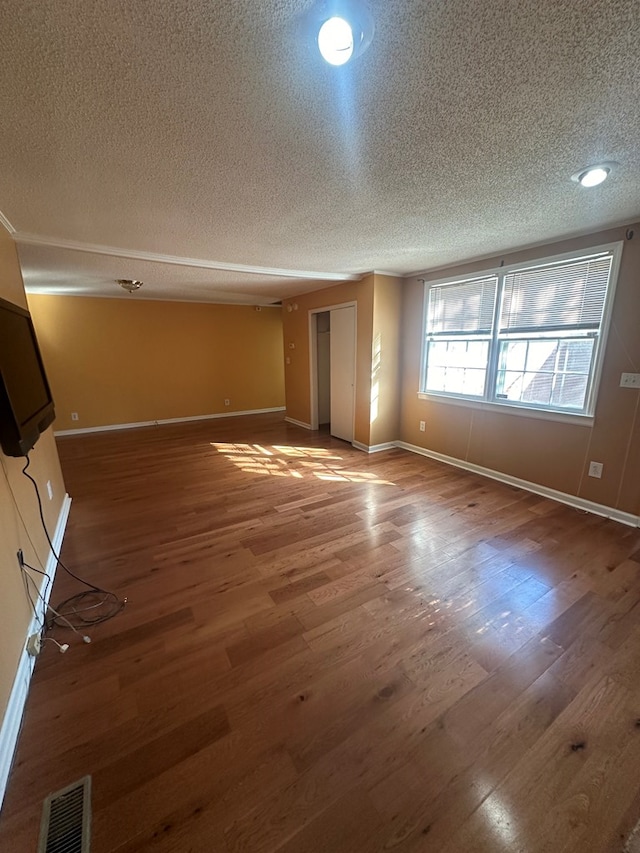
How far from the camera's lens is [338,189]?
1960 millimetres

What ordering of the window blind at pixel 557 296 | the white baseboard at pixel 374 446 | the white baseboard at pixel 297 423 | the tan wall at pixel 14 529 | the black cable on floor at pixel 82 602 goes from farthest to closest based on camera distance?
the white baseboard at pixel 297 423
the white baseboard at pixel 374 446
the window blind at pixel 557 296
the black cable on floor at pixel 82 602
the tan wall at pixel 14 529

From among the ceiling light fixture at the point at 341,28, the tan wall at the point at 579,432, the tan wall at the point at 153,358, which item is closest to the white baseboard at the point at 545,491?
the tan wall at the point at 579,432

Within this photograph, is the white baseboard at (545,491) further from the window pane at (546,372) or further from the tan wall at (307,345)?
the tan wall at (307,345)

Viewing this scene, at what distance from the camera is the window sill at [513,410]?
295cm

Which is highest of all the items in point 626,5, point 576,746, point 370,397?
point 626,5

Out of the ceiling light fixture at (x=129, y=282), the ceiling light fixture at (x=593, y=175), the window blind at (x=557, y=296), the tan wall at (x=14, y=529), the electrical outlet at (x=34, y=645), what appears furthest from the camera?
the ceiling light fixture at (x=129, y=282)

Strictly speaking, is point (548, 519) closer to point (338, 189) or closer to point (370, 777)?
point (370, 777)

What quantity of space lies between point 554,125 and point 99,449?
18.8 ft

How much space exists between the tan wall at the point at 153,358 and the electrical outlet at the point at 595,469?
19.1 feet

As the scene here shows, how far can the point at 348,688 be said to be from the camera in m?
1.45

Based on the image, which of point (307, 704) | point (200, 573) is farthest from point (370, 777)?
point (200, 573)

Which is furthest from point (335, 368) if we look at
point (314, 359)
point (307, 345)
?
point (307, 345)

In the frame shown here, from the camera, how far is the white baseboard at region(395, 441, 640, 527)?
9.07 ft

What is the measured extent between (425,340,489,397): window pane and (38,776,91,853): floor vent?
13.3ft
